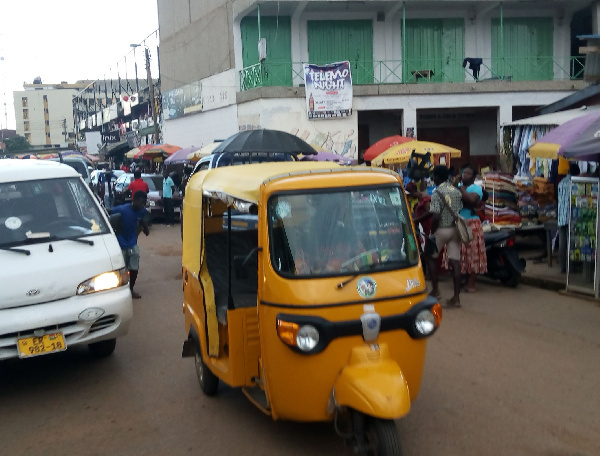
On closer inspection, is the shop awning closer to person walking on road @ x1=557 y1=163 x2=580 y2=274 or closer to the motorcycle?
person walking on road @ x1=557 y1=163 x2=580 y2=274

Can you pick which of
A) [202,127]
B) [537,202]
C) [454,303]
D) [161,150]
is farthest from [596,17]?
[454,303]

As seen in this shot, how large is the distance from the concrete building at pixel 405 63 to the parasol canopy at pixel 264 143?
7947mm

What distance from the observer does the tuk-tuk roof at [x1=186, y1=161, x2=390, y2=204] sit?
4.46m

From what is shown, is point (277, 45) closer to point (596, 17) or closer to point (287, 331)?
point (596, 17)

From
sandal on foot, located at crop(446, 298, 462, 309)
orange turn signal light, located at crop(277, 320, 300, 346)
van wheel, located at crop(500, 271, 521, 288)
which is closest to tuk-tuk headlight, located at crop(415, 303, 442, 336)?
orange turn signal light, located at crop(277, 320, 300, 346)

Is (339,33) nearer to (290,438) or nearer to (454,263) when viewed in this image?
(454,263)

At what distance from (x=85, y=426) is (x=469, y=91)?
18.4 meters

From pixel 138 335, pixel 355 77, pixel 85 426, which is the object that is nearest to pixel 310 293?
pixel 85 426

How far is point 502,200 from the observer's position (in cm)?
1210

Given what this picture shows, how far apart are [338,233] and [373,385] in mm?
1029

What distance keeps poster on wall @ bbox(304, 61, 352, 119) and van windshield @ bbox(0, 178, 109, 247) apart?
14299 millimetres

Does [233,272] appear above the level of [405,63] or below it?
below

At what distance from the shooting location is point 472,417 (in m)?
5.07

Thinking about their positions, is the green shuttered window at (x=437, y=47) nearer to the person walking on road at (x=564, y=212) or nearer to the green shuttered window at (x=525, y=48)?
the green shuttered window at (x=525, y=48)
